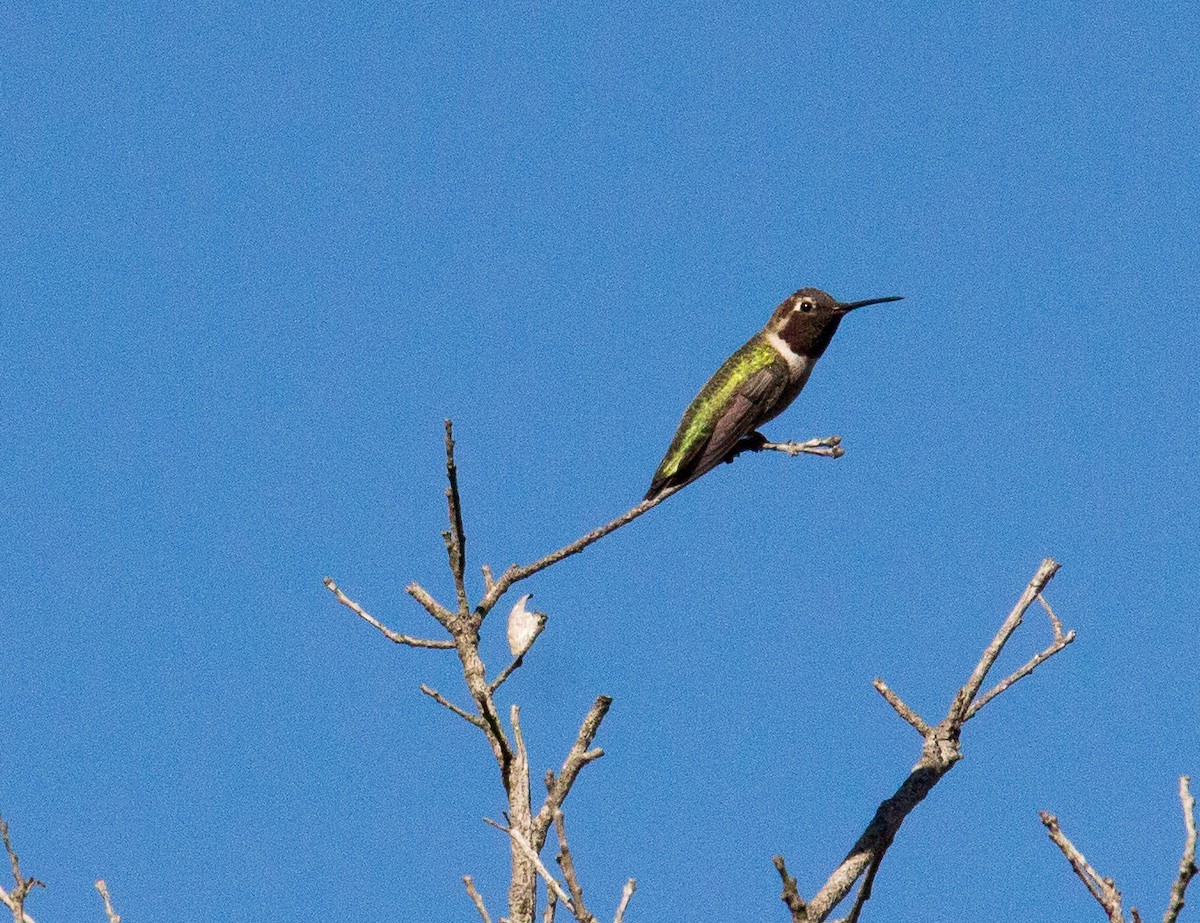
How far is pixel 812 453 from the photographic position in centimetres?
1013

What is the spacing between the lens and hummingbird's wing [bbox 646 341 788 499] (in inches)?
472

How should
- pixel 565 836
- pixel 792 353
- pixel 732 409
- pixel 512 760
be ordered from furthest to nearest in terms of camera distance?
pixel 792 353
pixel 732 409
pixel 512 760
pixel 565 836

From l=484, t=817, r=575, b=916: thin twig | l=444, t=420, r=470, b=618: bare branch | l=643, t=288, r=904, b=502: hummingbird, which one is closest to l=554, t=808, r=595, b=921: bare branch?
l=484, t=817, r=575, b=916: thin twig

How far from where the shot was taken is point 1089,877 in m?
4.93

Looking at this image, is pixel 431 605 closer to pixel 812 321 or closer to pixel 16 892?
pixel 16 892

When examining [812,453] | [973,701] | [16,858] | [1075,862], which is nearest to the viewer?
[1075,862]

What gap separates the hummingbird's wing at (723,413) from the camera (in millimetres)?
11984

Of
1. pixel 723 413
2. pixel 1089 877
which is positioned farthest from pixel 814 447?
pixel 1089 877

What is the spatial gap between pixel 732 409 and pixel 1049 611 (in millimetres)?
5561

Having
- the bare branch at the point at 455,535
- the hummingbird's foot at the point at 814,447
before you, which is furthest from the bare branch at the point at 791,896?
the hummingbird's foot at the point at 814,447

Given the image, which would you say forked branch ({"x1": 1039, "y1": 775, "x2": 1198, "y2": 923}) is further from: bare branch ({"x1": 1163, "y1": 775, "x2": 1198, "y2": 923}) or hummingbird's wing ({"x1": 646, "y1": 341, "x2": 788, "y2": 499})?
hummingbird's wing ({"x1": 646, "y1": 341, "x2": 788, "y2": 499})

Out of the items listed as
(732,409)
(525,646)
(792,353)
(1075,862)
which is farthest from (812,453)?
(1075,862)

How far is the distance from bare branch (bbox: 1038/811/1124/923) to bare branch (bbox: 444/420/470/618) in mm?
2393

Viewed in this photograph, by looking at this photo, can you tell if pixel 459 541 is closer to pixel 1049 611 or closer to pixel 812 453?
pixel 1049 611
